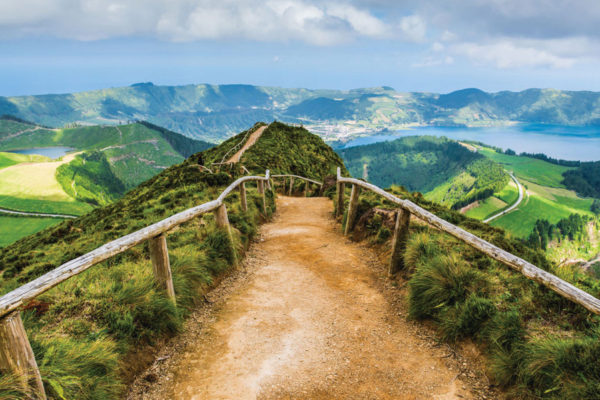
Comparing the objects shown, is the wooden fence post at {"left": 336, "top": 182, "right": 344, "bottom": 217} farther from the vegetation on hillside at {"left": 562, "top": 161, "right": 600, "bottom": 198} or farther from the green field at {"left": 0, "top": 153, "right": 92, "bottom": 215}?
the vegetation on hillside at {"left": 562, "top": 161, "right": 600, "bottom": 198}

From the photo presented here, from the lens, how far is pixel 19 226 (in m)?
92.6

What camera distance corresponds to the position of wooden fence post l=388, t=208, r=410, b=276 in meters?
6.21

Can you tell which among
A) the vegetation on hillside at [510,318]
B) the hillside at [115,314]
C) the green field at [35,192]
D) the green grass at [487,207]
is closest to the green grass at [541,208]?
the green grass at [487,207]

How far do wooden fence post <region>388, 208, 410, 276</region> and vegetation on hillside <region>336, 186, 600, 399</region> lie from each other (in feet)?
0.89

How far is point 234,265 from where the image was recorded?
686cm

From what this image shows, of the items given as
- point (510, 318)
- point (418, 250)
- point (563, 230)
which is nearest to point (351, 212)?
point (418, 250)

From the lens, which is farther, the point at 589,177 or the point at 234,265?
the point at 589,177

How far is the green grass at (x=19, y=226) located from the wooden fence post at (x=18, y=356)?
346 feet

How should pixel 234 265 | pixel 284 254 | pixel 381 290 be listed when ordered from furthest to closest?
1. pixel 284 254
2. pixel 234 265
3. pixel 381 290

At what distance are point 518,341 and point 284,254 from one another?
18.1 ft

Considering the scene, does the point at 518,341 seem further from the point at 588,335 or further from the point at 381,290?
the point at 381,290

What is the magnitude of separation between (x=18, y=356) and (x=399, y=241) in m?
5.65

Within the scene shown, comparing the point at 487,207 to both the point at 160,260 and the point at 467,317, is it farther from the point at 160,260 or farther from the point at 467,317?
the point at 160,260

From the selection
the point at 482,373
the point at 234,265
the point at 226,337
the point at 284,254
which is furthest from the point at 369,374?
the point at 284,254
